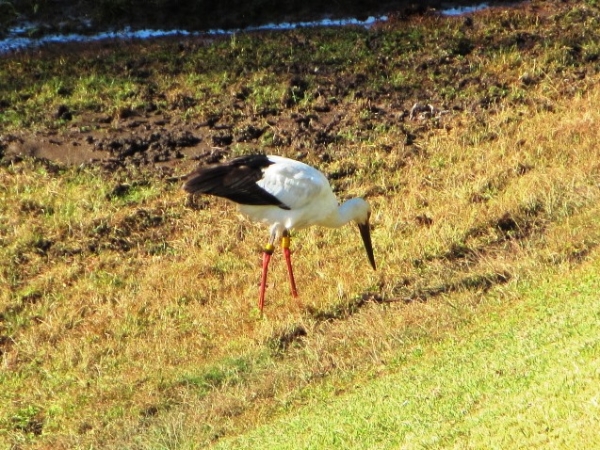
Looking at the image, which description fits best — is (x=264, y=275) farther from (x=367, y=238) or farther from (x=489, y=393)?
(x=489, y=393)

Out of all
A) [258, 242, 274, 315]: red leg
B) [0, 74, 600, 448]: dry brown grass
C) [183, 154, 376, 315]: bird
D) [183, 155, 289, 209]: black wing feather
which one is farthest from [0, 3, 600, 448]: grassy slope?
[183, 155, 289, 209]: black wing feather

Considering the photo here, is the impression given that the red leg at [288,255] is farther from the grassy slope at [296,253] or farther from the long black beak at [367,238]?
the long black beak at [367,238]

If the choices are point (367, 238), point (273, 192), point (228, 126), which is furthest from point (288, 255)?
point (228, 126)

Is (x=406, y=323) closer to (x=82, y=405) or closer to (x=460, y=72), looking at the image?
(x=82, y=405)

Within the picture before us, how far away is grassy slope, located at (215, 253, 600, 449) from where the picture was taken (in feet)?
21.5

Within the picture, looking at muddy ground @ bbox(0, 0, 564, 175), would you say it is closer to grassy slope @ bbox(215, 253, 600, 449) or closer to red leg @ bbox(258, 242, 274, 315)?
red leg @ bbox(258, 242, 274, 315)

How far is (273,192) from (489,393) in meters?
4.36

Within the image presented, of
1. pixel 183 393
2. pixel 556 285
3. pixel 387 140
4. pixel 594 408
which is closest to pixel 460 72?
pixel 387 140

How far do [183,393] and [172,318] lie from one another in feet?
5.77

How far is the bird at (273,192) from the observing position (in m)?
11.2

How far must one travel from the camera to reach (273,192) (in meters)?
11.2

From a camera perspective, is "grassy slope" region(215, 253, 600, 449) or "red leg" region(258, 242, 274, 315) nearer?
"grassy slope" region(215, 253, 600, 449)

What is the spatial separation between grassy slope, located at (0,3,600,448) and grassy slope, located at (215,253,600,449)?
5 centimetres

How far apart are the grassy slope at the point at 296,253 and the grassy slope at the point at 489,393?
0.05 meters
